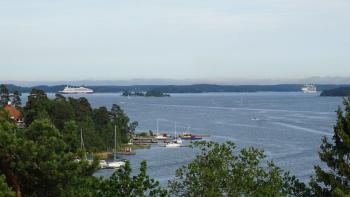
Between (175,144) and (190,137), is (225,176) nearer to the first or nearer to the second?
(175,144)

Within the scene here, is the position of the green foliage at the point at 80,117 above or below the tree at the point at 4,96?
below

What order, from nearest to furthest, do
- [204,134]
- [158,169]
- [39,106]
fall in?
[158,169] < [39,106] < [204,134]

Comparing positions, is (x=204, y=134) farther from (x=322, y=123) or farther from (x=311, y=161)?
(x=311, y=161)

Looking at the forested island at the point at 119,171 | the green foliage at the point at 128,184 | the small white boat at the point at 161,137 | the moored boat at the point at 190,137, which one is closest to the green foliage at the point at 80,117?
the small white boat at the point at 161,137

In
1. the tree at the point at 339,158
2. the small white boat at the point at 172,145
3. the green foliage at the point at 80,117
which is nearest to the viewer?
the tree at the point at 339,158

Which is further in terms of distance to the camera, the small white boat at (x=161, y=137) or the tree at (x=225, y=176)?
the small white boat at (x=161, y=137)

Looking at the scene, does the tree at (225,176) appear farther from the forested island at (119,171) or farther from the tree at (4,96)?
the tree at (4,96)

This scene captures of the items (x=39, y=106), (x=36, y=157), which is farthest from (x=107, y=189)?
(x=39, y=106)

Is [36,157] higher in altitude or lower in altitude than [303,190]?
higher

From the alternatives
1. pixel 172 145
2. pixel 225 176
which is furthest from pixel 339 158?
pixel 172 145
